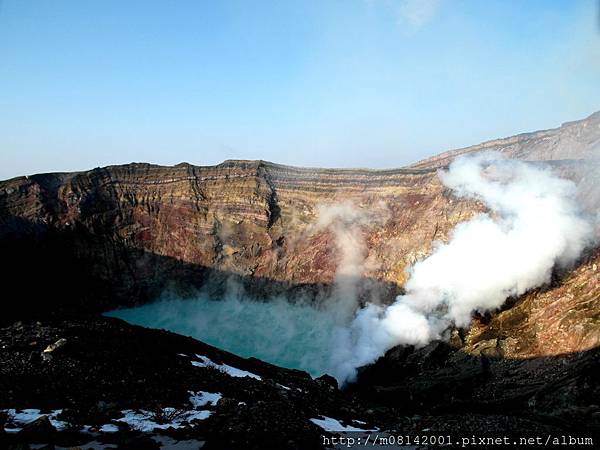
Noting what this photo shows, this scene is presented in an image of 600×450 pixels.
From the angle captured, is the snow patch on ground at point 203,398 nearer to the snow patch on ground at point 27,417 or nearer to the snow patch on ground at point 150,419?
the snow patch on ground at point 150,419

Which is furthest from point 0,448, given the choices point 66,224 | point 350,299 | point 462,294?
point 66,224

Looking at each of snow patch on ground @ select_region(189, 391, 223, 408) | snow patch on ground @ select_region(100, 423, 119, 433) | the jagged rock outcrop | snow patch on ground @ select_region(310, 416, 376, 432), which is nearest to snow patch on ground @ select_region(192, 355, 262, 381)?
the jagged rock outcrop

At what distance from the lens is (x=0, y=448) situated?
8477 mm

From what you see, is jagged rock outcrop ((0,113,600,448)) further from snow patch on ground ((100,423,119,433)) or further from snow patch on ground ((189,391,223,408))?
snow patch on ground ((189,391,223,408))

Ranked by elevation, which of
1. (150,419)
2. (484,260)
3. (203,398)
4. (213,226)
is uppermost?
(213,226)

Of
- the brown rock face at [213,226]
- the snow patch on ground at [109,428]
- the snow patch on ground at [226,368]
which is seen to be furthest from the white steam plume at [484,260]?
the snow patch on ground at [109,428]

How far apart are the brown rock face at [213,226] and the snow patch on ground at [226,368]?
60.2ft

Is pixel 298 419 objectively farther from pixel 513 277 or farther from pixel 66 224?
pixel 66 224

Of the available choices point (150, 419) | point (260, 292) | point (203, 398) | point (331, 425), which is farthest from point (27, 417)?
point (260, 292)

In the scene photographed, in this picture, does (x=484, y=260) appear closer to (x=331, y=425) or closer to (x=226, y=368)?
(x=226, y=368)

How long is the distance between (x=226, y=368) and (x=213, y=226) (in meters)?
26.7

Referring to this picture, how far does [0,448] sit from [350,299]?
103 feet

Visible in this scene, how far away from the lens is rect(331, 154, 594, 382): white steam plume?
87.1ft

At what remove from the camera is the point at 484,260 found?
29125 mm
